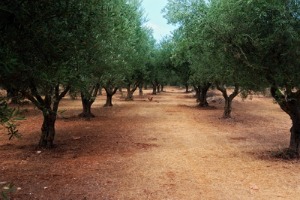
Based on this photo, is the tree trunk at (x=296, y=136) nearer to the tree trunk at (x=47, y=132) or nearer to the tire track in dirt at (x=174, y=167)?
the tire track in dirt at (x=174, y=167)

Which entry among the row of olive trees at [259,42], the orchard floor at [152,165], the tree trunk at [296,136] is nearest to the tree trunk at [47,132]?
the orchard floor at [152,165]

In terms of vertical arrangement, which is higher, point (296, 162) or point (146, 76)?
point (146, 76)

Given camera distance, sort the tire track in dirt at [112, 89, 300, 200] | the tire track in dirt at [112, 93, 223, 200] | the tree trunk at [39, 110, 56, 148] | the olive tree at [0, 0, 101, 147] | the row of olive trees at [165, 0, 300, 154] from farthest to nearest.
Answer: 1. the tree trunk at [39, 110, 56, 148]
2. the row of olive trees at [165, 0, 300, 154]
3. the tire track in dirt at [112, 93, 223, 200]
4. the tire track in dirt at [112, 89, 300, 200]
5. the olive tree at [0, 0, 101, 147]

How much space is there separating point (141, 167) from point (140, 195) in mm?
3052

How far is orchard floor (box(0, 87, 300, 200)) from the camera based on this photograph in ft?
Result: 32.1

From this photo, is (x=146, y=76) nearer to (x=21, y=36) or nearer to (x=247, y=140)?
(x=247, y=140)

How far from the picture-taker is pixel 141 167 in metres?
12.6

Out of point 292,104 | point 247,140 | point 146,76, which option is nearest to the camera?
point 292,104

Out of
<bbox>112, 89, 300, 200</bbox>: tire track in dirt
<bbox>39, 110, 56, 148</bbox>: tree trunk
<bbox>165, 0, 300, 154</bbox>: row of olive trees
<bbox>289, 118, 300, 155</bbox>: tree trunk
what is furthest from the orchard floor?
<bbox>165, 0, 300, 154</bbox>: row of olive trees

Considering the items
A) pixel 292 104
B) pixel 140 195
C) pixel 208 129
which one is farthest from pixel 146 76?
pixel 140 195

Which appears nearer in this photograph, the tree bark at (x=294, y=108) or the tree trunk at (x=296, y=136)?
the tree bark at (x=294, y=108)

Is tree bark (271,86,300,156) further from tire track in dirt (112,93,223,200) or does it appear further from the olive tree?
the olive tree

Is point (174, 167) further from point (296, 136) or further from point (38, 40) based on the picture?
point (38, 40)

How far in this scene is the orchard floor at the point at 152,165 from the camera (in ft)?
32.1
